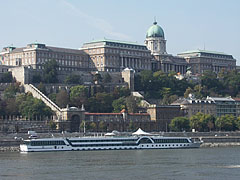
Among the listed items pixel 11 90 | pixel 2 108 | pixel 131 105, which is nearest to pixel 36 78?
pixel 11 90

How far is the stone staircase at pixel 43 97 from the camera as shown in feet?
445

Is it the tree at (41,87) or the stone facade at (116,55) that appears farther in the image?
the stone facade at (116,55)

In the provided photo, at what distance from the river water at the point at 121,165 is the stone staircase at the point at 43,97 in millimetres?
35501

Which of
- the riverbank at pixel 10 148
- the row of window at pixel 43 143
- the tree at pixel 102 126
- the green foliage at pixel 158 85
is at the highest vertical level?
the green foliage at pixel 158 85

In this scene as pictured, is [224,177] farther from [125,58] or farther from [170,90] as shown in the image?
[125,58]

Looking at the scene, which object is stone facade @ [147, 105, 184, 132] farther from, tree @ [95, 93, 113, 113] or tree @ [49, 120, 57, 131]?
tree @ [49, 120, 57, 131]

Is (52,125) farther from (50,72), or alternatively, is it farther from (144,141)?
(50,72)

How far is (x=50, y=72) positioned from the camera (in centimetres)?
15650

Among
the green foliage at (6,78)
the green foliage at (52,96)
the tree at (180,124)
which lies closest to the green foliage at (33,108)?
the green foliage at (52,96)

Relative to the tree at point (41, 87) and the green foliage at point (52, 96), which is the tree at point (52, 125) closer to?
the green foliage at point (52, 96)

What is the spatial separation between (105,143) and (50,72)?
53.5 m

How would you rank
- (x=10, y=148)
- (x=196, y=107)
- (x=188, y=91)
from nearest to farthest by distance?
1. (x=10, y=148)
2. (x=196, y=107)
3. (x=188, y=91)

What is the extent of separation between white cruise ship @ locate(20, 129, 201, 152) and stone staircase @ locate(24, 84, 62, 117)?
2905 centimetres

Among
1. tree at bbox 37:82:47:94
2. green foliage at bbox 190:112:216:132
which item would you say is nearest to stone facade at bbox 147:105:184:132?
green foliage at bbox 190:112:216:132
